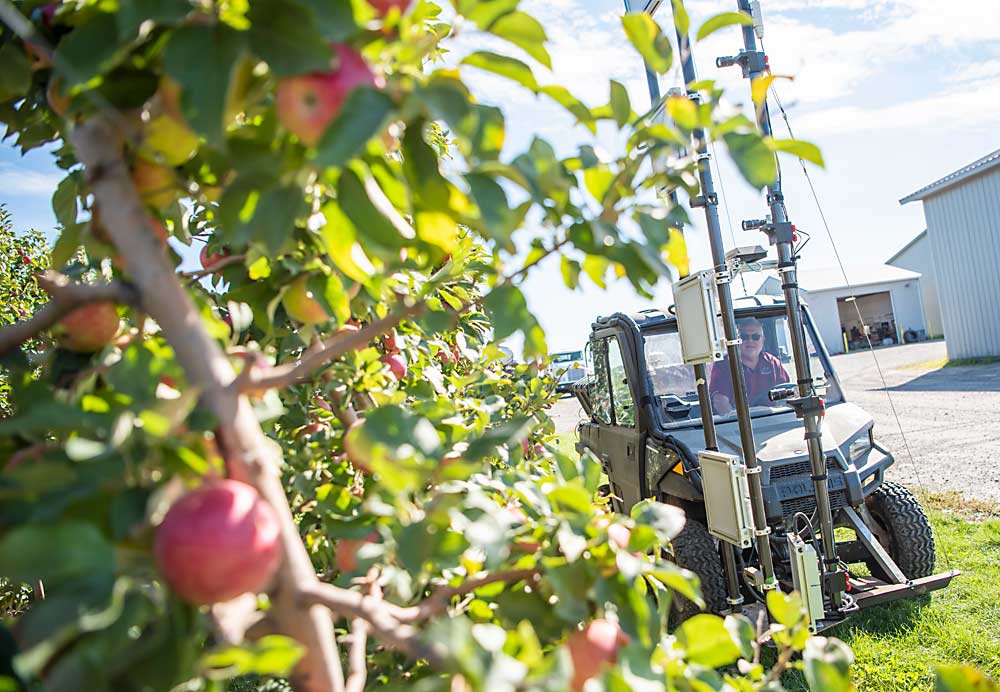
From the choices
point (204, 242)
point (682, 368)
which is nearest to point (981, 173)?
point (682, 368)

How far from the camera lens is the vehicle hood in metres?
4.07

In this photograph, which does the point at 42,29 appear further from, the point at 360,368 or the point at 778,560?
the point at 778,560

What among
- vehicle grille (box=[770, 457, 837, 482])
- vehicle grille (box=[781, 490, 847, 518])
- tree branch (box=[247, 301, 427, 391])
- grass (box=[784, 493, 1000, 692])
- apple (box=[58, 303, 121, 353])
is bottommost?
grass (box=[784, 493, 1000, 692])

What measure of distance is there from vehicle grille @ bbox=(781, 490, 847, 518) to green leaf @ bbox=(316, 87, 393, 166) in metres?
3.86

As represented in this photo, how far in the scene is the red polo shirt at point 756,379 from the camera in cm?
476

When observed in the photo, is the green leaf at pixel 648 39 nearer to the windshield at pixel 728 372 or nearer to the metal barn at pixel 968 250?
the windshield at pixel 728 372

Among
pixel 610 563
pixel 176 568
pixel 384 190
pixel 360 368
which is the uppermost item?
pixel 384 190

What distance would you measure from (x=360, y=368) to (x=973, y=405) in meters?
12.5

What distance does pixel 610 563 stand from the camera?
0.81 metres

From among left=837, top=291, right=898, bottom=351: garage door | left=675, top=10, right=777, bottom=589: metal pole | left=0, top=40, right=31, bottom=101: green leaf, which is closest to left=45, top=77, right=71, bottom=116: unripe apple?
left=0, top=40, right=31, bottom=101: green leaf

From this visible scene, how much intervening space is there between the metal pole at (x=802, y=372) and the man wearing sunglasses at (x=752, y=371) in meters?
1.05

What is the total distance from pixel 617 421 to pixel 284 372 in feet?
15.6

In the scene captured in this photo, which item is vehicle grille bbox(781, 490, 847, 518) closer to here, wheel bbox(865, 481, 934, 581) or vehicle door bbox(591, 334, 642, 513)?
wheel bbox(865, 481, 934, 581)

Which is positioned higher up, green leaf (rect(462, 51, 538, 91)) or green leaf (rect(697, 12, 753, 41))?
green leaf (rect(697, 12, 753, 41))
